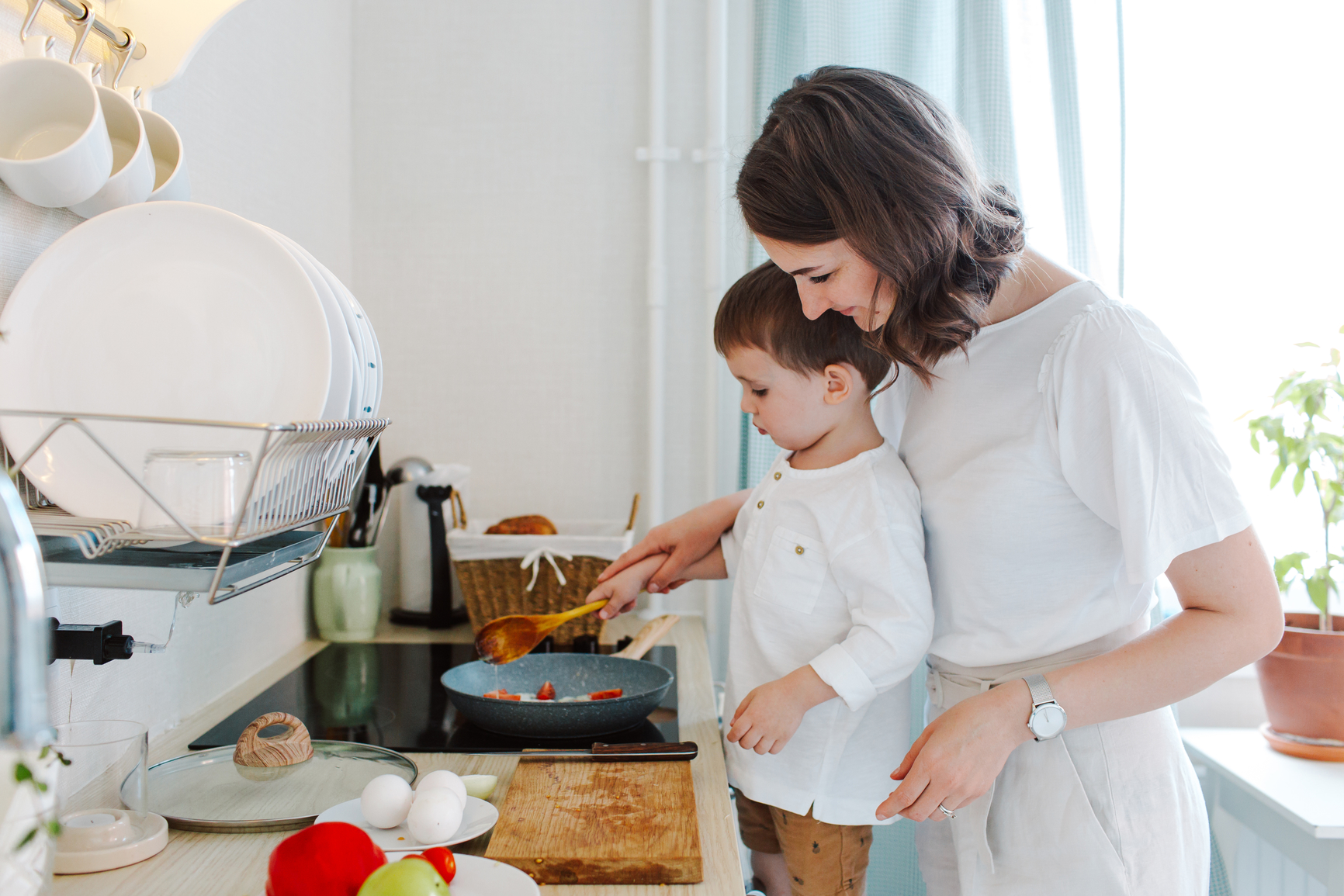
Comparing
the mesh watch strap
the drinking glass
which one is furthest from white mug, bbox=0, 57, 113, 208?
the mesh watch strap

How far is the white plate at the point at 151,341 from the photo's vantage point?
73 cm

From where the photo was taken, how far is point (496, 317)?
5.80 feet

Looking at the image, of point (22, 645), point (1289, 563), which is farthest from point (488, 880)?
point (1289, 563)

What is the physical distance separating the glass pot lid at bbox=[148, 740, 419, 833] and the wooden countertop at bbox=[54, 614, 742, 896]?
2 centimetres

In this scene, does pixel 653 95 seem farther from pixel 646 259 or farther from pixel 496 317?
pixel 496 317

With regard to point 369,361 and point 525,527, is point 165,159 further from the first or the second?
point 525,527

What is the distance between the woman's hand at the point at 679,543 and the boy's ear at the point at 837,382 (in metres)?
0.27

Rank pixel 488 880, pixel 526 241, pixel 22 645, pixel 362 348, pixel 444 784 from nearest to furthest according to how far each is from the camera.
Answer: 1. pixel 22 645
2. pixel 488 880
3. pixel 444 784
4. pixel 362 348
5. pixel 526 241

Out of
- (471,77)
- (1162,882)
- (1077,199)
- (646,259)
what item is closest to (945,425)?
(1162,882)

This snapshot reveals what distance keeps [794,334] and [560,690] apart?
0.57 meters

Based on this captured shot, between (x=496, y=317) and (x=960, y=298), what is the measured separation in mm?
1079

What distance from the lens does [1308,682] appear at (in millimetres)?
1526

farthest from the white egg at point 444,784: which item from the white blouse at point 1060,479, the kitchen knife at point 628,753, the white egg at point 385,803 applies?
the white blouse at point 1060,479

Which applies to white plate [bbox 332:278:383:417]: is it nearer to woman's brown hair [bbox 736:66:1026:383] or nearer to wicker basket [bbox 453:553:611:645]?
woman's brown hair [bbox 736:66:1026:383]
